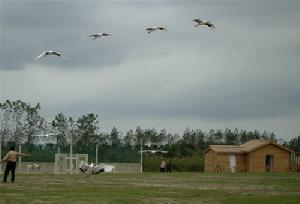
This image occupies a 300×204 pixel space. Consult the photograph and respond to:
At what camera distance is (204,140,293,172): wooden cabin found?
225 ft

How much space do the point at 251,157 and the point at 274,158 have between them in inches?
110

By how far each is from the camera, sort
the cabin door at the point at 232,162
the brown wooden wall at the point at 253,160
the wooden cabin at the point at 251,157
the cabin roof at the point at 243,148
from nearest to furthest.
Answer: the brown wooden wall at the point at 253,160 → the wooden cabin at the point at 251,157 → the cabin roof at the point at 243,148 → the cabin door at the point at 232,162

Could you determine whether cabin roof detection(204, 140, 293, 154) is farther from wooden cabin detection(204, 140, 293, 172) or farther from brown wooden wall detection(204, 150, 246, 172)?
brown wooden wall detection(204, 150, 246, 172)

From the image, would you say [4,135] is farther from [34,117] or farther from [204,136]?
[204,136]

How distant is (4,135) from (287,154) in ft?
109

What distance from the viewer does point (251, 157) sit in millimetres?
68750

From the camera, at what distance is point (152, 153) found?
72.6 metres

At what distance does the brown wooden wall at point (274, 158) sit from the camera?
226 ft

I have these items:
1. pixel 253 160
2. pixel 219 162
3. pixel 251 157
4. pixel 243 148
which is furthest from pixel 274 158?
pixel 219 162

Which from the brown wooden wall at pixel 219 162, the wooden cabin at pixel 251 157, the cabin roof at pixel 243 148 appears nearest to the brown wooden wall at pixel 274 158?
the wooden cabin at pixel 251 157

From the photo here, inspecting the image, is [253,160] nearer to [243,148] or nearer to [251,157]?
[251,157]

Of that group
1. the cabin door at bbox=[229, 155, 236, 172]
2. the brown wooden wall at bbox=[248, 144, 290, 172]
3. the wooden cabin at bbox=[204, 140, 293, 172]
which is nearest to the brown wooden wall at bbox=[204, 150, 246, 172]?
the wooden cabin at bbox=[204, 140, 293, 172]

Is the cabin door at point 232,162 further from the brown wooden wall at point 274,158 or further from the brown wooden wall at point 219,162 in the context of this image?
the brown wooden wall at point 274,158

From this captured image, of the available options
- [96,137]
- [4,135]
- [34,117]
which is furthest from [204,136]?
[4,135]
